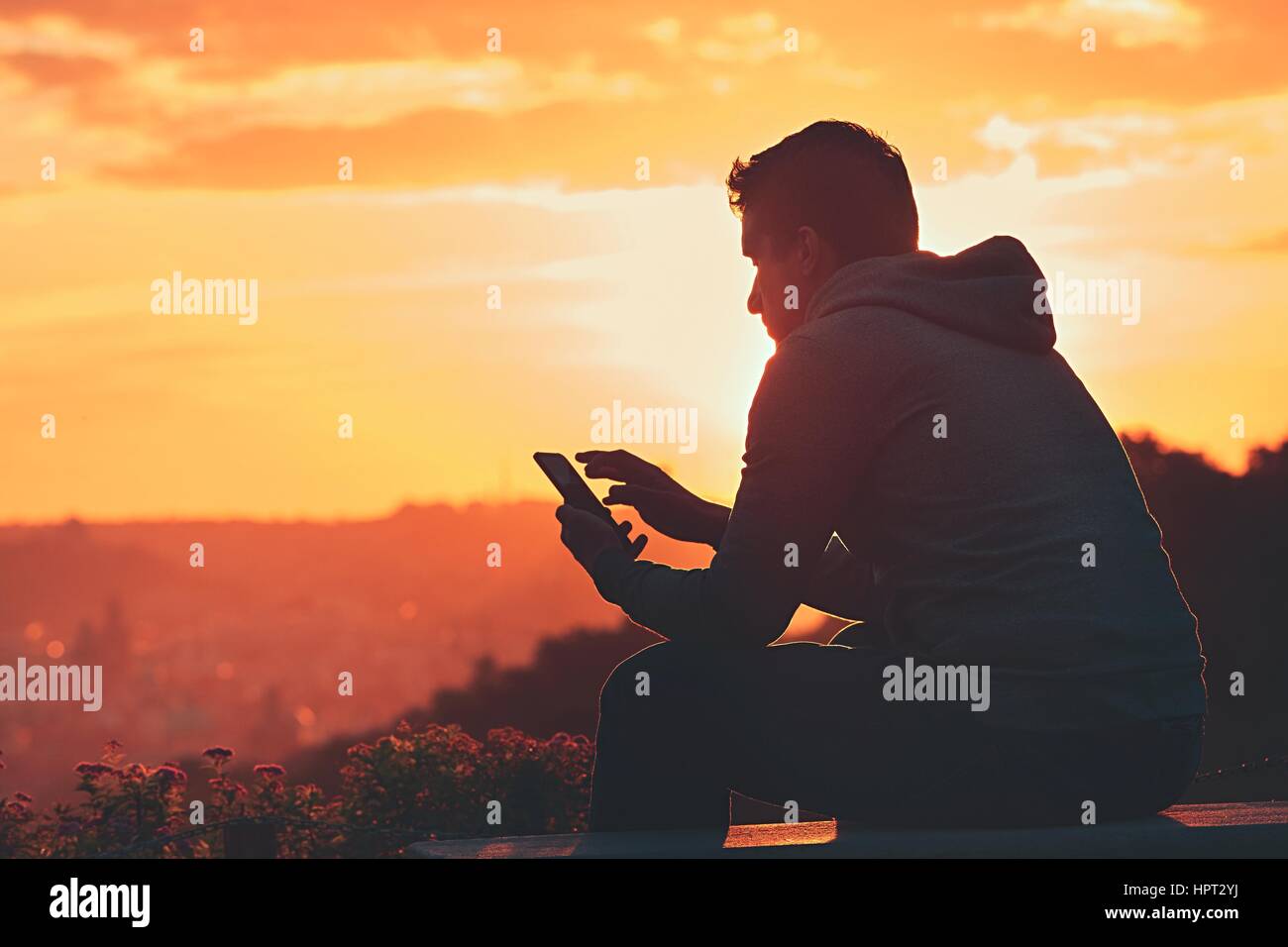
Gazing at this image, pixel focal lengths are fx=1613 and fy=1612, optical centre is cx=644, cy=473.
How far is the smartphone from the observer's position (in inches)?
143

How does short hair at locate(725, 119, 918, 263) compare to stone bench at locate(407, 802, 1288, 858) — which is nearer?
stone bench at locate(407, 802, 1288, 858)

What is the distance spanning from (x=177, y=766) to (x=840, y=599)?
518 cm

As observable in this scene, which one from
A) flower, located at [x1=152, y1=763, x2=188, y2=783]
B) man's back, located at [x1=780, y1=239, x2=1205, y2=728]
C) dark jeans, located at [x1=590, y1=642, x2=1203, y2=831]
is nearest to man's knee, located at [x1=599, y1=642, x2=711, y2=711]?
dark jeans, located at [x1=590, y1=642, x2=1203, y2=831]

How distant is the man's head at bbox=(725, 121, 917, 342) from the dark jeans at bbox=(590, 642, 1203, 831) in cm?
85

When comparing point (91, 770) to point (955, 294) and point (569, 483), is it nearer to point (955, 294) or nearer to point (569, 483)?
point (569, 483)

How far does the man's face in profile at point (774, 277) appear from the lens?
3520mm

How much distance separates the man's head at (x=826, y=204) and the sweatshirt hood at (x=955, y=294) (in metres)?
0.12

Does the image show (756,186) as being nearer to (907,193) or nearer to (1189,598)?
(907,193)

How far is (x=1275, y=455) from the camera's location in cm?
1409

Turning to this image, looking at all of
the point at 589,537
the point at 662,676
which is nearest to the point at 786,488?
the point at 662,676

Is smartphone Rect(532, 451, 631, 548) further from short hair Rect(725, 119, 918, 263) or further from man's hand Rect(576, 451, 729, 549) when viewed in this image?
short hair Rect(725, 119, 918, 263)

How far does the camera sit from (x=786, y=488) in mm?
3104

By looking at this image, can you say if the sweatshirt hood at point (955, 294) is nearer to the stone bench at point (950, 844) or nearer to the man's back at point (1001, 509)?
the man's back at point (1001, 509)
